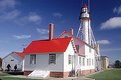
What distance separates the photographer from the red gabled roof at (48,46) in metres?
30.4

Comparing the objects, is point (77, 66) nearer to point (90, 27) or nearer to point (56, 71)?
point (56, 71)

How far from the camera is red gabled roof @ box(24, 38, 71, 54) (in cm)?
3038

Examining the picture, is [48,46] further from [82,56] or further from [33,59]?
[82,56]

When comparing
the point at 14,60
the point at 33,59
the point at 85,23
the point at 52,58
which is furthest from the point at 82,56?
the point at 14,60

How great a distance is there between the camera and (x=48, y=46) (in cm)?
3169

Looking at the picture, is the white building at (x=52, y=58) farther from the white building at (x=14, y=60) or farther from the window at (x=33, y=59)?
the white building at (x=14, y=60)

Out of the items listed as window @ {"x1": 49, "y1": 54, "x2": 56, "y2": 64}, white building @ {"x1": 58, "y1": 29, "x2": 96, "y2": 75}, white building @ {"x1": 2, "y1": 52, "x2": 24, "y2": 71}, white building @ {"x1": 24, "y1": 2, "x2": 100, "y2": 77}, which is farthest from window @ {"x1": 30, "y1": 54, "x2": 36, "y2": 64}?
white building @ {"x1": 2, "y1": 52, "x2": 24, "y2": 71}

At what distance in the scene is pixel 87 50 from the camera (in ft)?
132

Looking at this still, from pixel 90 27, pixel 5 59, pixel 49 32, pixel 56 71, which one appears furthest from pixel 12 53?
pixel 56 71

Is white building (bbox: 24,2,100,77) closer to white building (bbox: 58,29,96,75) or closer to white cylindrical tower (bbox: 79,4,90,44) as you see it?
white building (bbox: 58,29,96,75)

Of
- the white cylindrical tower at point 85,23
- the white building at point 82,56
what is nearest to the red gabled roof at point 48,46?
the white building at point 82,56

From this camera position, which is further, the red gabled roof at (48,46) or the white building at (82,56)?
the white building at (82,56)

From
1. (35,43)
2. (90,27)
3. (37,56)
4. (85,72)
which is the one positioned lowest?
(85,72)

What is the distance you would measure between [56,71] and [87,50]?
40.1 ft
